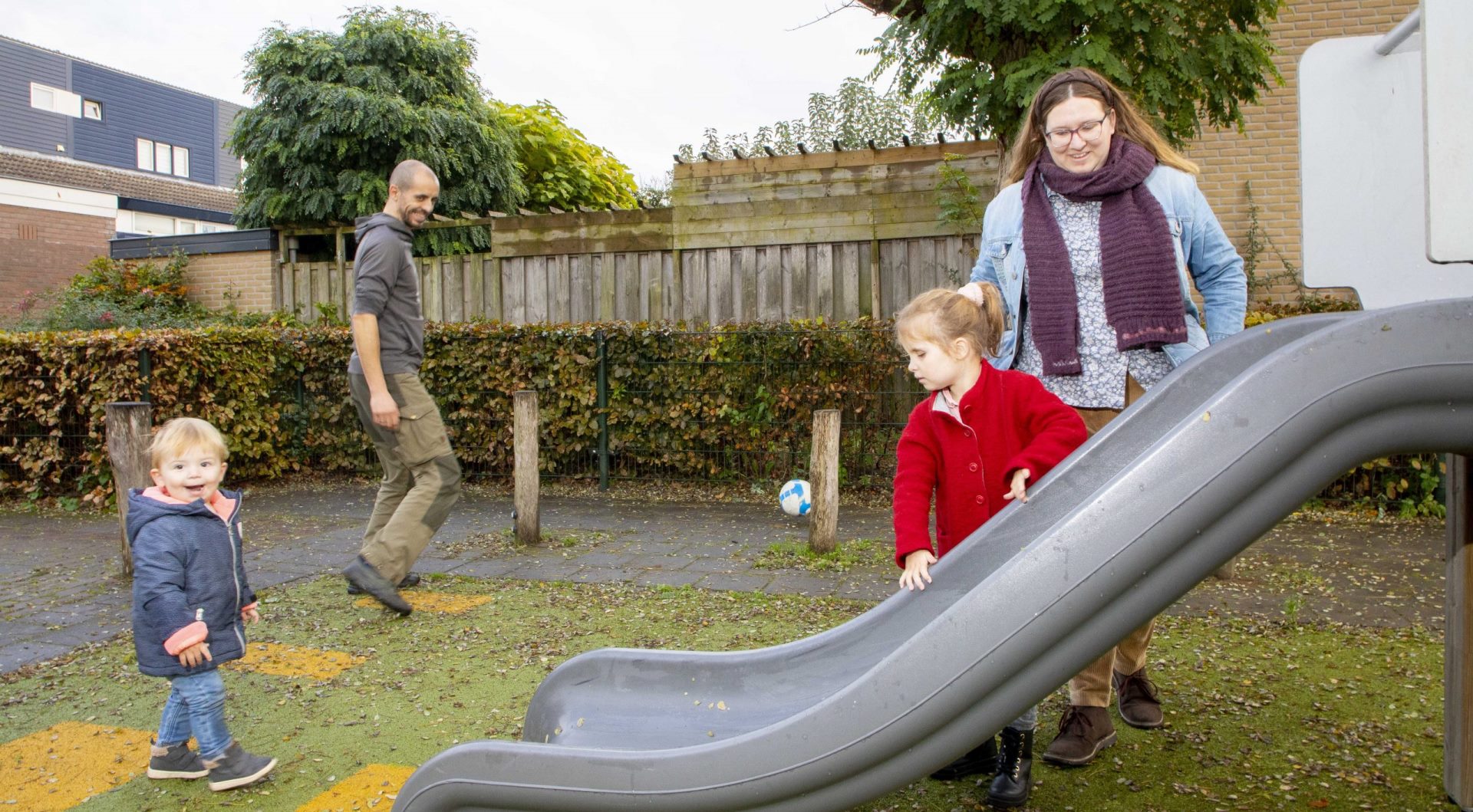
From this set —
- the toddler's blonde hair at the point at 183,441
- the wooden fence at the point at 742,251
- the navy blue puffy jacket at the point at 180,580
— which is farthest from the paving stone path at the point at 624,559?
the wooden fence at the point at 742,251

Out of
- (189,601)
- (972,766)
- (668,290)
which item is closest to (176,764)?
(189,601)

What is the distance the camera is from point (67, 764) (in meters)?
2.86

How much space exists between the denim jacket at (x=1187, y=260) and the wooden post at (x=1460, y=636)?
0.63 meters

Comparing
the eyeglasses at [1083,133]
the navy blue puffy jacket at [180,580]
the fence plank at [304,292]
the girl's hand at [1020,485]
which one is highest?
the fence plank at [304,292]

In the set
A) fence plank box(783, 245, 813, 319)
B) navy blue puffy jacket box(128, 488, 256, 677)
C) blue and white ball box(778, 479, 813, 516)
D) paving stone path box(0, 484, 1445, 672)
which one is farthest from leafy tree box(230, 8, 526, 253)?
navy blue puffy jacket box(128, 488, 256, 677)

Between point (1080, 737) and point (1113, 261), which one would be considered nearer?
point (1113, 261)

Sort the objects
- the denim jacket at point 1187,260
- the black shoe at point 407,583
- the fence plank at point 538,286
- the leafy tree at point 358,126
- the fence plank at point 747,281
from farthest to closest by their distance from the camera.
Result: the leafy tree at point 358,126 → the fence plank at point 538,286 → the fence plank at point 747,281 → the black shoe at point 407,583 → the denim jacket at point 1187,260

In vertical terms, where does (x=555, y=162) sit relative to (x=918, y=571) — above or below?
above

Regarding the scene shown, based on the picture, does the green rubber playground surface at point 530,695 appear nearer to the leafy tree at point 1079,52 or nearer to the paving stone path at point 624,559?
the paving stone path at point 624,559

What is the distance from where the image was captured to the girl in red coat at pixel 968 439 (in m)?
2.35

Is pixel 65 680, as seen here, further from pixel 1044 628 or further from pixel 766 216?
pixel 766 216

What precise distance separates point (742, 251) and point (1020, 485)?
719cm

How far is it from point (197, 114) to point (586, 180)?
40.2 metres

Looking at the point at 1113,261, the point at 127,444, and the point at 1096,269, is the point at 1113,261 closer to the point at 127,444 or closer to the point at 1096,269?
the point at 1096,269
